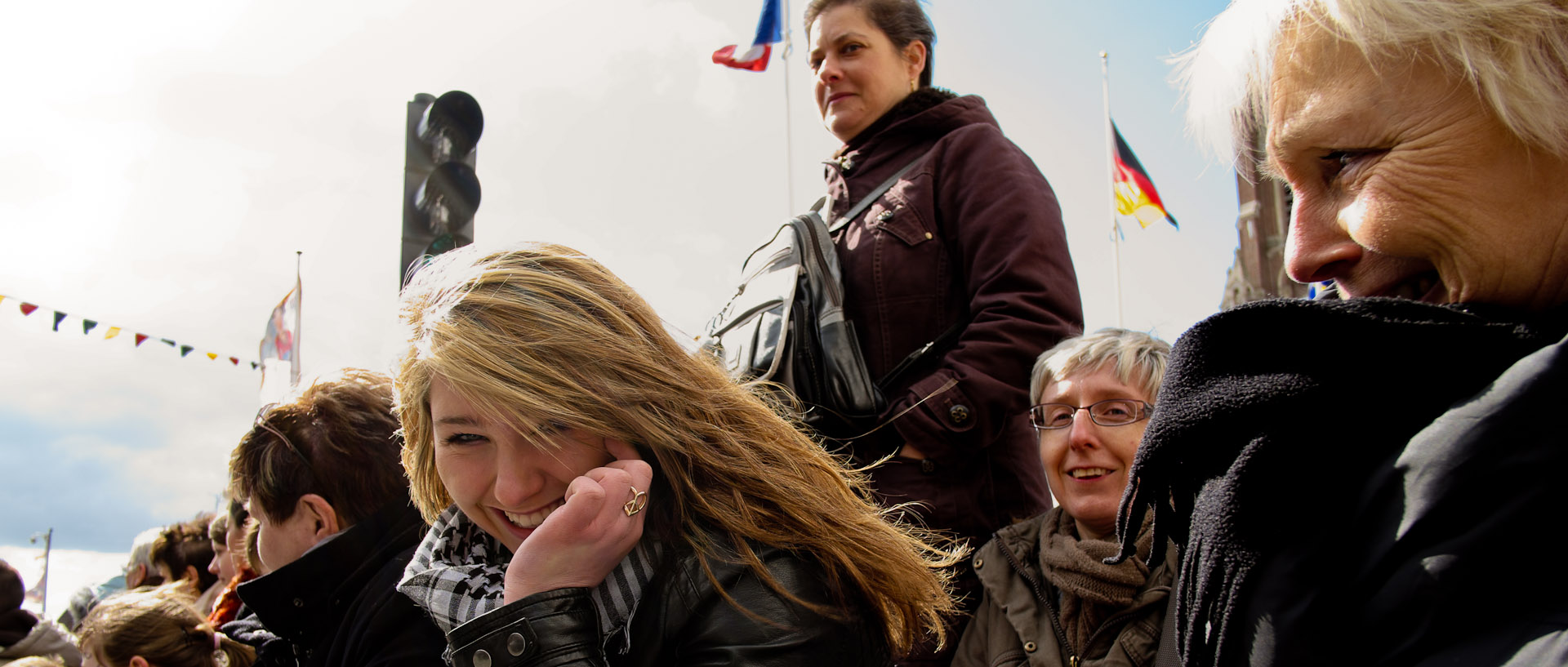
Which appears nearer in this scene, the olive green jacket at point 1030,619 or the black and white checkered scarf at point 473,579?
the black and white checkered scarf at point 473,579

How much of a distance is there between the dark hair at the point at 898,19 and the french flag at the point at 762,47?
669 cm

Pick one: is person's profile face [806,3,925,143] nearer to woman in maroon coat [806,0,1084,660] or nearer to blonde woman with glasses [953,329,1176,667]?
woman in maroon coat [806,0,1084,660]

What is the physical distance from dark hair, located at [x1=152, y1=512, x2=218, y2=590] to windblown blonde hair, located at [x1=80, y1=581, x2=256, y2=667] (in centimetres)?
318

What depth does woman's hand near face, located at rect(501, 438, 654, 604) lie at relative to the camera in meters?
2.07

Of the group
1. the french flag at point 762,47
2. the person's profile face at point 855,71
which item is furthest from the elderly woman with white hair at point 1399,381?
the french flag at point 762,47

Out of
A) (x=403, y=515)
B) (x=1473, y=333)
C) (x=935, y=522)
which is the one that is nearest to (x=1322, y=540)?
(x=1473, y=333)

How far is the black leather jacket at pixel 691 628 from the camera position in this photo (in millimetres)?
1993

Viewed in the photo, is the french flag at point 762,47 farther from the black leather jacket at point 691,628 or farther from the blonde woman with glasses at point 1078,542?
the black leather jacket at point 691,628

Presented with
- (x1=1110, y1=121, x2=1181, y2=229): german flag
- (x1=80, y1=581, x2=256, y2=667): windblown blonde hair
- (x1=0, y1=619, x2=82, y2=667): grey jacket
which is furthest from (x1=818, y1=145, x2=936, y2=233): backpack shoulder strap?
(x1=1110, y1=121, x2=1181, y2=229): german flag

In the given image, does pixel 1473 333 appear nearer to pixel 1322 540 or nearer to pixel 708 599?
pixel 1322 540

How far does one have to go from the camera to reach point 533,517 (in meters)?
2.33

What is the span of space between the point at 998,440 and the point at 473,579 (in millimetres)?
1604

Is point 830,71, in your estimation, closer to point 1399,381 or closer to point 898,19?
point 898,19

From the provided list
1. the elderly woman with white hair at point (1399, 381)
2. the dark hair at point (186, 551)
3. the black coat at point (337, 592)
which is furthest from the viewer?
the dark hair at point (186, 551)
